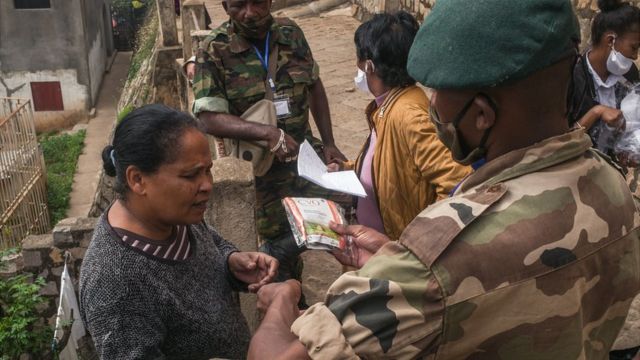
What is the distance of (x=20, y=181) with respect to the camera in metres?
10.8

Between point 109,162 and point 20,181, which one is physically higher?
point 109,162

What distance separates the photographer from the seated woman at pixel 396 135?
2.47m

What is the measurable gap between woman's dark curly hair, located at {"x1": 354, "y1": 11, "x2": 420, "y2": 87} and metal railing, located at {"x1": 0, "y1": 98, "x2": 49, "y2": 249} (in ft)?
26.1

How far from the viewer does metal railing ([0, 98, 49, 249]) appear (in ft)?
32.3

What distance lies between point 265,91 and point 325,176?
0.83 metres

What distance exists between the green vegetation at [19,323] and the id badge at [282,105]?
2150 mm

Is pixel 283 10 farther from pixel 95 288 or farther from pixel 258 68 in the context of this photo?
pixel 95 288

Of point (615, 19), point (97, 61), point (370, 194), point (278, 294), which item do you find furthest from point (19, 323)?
point (97, 61)

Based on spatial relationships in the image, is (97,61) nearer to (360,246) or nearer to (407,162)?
(407,162)

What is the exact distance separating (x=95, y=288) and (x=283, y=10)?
458 inches

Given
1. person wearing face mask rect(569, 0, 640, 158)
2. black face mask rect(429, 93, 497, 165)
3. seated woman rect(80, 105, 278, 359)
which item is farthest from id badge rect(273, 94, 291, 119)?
black face mask rect(429, 93, 497, 165)

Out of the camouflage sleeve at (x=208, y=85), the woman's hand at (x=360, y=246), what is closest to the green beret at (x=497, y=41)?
the woman's hand at (x=360, y=246)

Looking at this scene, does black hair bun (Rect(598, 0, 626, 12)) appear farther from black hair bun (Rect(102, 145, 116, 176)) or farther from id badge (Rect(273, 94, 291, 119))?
black hair bun (Rect(102, 145, 116, 176))

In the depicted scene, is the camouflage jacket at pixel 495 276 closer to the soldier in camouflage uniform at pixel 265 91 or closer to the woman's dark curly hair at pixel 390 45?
the woman's dark curly hair at pixel 390 45
